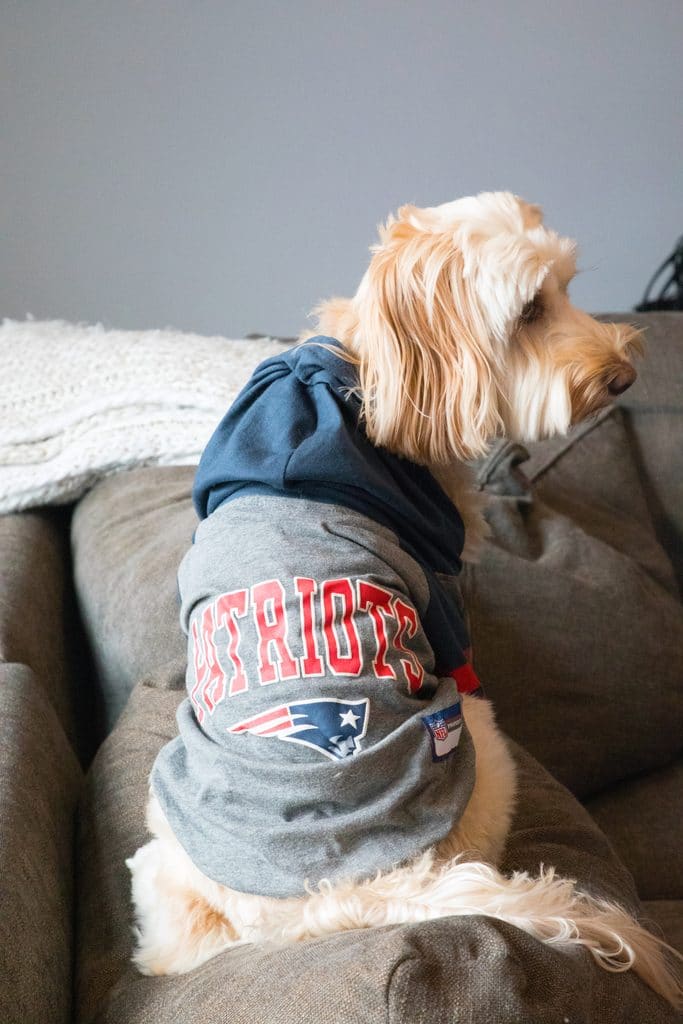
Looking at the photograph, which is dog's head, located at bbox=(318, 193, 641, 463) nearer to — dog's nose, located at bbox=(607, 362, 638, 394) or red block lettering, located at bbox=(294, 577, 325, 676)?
dog's nose, located at bbox=(607, 362, 638, 394)

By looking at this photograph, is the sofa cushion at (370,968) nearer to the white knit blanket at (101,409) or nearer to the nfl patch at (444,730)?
the nfl patch at (444,730)

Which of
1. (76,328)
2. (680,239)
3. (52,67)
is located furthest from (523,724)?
(52,67)

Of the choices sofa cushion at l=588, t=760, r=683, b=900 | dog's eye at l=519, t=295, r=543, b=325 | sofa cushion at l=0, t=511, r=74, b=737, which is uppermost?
dog's eye at l=519, t=295, r=543, b=325

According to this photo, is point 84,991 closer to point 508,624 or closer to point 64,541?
point 508,624

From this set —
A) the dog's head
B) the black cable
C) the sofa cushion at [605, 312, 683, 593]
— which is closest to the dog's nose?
the dog's head

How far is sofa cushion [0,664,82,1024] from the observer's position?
0.83 meters

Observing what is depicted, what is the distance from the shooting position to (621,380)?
1114 mm

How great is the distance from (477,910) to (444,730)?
18cm

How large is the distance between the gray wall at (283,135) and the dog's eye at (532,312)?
1.25m

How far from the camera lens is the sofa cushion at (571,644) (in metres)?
1.52

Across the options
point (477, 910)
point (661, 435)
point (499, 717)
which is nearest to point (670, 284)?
point (661, 435)

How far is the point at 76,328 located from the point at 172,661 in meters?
0.80

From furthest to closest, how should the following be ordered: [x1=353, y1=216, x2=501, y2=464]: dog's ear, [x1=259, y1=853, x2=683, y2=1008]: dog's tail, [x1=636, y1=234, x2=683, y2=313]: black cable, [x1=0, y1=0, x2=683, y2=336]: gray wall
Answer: [x1=636, y1=234, x2=683, y2=313]: black cable < [x1=0, y1=0, x2=683, y2=336]: gray wall < [x1=353, y1=216, x2=501, y2=464]: dog's ear < [x1=259, y1=853, x2=683, y2=1008]: dog's tail

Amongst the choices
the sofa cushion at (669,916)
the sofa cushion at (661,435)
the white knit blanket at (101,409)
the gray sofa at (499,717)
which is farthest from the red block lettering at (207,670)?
the sofa cushion at (661,435)
